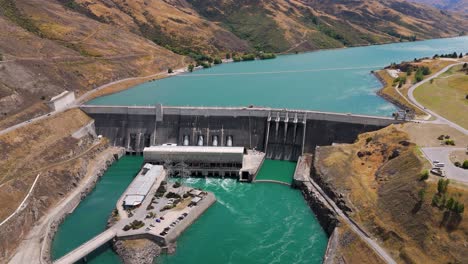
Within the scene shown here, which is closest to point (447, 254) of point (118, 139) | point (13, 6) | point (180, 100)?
point (118, 139)

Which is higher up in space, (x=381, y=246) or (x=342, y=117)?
(x=342, y=117)

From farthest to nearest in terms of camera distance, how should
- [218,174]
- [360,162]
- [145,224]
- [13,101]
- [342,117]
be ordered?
[13,101]
[342,117]
[218,174]
[360,162]
[145,224]

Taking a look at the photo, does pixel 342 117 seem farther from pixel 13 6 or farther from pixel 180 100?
pixel 13 6

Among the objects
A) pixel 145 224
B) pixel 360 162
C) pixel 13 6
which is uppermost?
pixel 13 6

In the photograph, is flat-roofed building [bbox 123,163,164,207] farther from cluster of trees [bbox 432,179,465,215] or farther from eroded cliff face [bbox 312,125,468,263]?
cluster of trees [bbox 432,179,465,215]

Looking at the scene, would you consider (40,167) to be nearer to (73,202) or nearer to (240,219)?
(73,202)

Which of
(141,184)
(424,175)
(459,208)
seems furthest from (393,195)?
(141,184)
